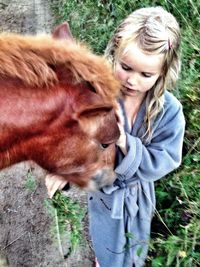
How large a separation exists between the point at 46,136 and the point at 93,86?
32 cm

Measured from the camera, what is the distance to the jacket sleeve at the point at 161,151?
102 inches

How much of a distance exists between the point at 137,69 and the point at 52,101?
588mm

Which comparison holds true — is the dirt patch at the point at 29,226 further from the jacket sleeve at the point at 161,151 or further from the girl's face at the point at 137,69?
the girl's face at the point at 137,69

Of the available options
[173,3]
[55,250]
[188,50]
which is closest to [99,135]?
[55,250]

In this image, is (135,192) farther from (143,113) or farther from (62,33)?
(62,33)

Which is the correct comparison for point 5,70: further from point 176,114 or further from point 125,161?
point 176,114

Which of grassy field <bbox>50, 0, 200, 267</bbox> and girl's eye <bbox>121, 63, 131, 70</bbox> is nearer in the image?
girl's eye <bbox>121, 63, 131, 70</bbox>

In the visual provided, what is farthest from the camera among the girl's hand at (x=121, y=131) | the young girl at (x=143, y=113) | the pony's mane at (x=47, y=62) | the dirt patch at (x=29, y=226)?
the dirt patch at (x=29, y=226)

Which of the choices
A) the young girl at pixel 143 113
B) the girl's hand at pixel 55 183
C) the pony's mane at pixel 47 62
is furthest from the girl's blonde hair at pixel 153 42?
the girl's hand at pixel 55 183

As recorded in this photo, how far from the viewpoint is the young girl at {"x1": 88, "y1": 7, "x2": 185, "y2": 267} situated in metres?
2.55

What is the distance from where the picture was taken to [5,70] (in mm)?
2041

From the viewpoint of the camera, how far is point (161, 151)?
8.62 feet

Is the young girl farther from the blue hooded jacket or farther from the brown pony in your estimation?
the brown pony

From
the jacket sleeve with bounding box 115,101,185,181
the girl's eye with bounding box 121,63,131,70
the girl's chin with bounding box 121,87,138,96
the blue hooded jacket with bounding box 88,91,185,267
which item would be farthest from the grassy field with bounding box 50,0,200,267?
the girl's eye with bounding box 121,63,131,70
